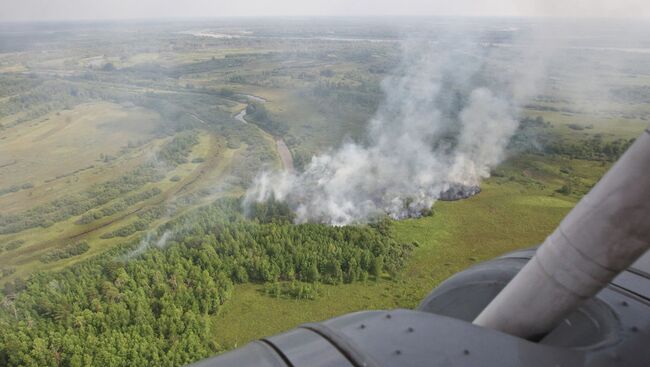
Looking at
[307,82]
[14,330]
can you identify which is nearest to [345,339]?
[14,330]

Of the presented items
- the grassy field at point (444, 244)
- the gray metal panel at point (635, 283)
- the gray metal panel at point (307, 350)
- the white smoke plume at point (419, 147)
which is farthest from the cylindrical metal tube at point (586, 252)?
the white smoke plume at point (419, 147)

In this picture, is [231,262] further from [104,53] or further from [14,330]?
[104,53]

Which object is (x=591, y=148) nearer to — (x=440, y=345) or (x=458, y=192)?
(x=458, y=192)

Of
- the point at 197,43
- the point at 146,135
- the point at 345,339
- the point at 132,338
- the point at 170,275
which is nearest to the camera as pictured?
the point at 345,339

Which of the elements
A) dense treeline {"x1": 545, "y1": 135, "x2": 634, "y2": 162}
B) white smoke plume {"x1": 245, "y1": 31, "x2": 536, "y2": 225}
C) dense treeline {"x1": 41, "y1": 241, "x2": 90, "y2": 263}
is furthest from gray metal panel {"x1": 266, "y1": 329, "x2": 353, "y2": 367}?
dense treeline {"x1": 545, "y1": 135, "x2": 634, "y2": 162}

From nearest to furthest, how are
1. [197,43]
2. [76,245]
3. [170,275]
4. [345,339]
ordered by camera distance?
[345,339], [170,275], [76,245], [197,43]

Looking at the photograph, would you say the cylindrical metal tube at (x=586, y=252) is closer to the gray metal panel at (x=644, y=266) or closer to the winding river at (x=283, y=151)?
the gray metal panel at (x=644, y=266)

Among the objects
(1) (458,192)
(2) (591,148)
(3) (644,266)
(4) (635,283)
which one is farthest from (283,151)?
(4) (635,283)
